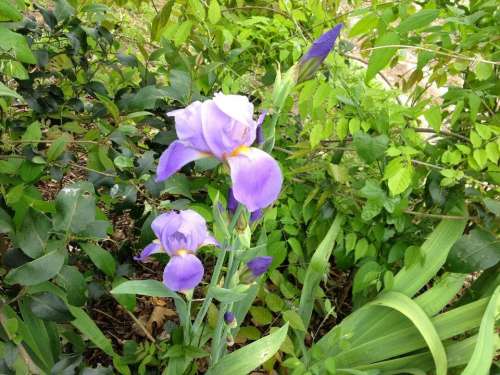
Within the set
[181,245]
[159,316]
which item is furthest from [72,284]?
[159,316]

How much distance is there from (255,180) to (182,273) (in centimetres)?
35

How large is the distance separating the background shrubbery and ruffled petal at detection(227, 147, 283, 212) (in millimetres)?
438

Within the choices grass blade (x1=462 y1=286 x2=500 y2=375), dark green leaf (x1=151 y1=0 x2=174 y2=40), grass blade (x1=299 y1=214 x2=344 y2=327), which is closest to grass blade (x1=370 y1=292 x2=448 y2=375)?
grass blade (x1=462 y1=286 x2=500 y2=375)

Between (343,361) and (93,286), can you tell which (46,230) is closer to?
(93,286)

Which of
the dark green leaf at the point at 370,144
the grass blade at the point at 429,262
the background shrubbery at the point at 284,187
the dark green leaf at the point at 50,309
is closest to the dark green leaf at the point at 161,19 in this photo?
the background shrubbery at the point at 284,187

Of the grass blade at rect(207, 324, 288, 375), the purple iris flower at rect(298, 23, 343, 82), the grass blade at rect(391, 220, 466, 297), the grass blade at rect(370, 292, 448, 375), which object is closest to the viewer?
the purple iris flower at rect(298, 23, 343, 82)

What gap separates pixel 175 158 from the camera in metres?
0.87

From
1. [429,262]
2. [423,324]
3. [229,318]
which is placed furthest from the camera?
[429,262]

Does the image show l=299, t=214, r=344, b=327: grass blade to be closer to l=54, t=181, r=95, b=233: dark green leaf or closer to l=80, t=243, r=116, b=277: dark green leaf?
l=80, t=243, r=116, b=277: dark green leaf

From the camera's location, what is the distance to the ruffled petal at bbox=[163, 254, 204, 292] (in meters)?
1.04

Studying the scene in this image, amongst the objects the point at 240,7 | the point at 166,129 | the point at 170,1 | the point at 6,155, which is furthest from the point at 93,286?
the point at 240,7

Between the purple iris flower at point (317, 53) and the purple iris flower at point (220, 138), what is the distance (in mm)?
155

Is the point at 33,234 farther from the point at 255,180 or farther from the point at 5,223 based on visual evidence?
the point at 255,180

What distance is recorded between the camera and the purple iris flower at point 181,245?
1.05 metres
